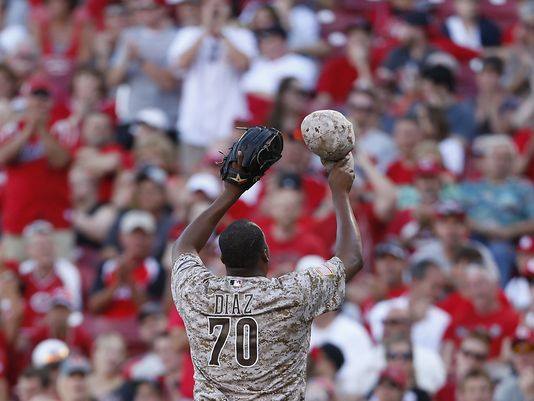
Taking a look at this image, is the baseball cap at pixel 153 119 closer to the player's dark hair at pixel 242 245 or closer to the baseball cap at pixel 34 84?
the baseball cap at pixel 34 84

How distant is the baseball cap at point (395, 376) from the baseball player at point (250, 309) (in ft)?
12.7

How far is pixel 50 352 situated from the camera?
1203cm

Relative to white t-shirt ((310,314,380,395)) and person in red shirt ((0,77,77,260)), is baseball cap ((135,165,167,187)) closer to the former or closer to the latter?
person in red shirt ((0,77,77,260))

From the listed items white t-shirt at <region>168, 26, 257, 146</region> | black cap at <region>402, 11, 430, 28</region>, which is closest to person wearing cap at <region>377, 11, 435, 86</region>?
black cap at <region>402, 11, 430, 28</region>

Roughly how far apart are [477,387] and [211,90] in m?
5.18

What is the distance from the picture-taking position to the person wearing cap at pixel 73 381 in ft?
37.7

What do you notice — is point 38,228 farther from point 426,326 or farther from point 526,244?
point 526,244

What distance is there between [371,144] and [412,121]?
1.52 feet

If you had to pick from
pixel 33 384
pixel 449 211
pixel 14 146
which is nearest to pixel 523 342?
pixel 449 211

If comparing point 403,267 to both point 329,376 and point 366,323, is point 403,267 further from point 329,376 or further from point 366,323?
point 329,376

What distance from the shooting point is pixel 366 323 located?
39.4ft

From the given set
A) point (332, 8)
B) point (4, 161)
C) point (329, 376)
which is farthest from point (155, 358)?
point (332, 8)

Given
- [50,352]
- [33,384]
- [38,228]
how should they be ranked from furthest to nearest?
[38,228], [50,352], [33,384]

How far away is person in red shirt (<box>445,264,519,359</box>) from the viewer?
11.5 m
